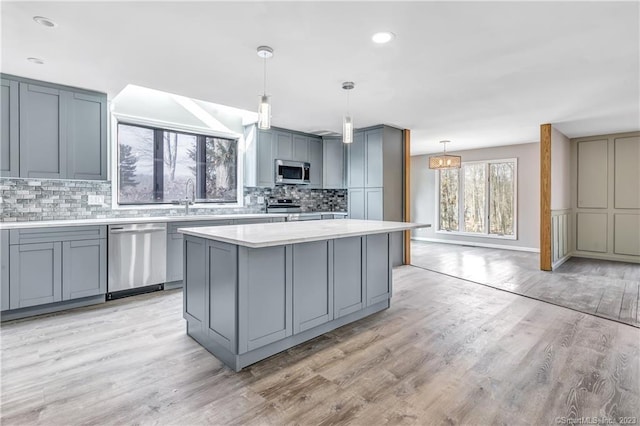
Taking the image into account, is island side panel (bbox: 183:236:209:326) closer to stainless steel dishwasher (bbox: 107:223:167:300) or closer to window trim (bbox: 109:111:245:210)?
stainless steel dishwasher (bbox: 107:223:167:300)

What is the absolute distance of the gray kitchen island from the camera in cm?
218

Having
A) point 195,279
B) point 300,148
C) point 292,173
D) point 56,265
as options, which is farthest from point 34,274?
point 300,148

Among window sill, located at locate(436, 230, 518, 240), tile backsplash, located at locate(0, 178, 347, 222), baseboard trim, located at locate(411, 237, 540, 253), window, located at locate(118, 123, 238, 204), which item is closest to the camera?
tile backsplash, located at locate(0, 178, 347, 222)

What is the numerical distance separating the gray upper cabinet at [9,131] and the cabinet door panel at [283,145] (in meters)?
3.27

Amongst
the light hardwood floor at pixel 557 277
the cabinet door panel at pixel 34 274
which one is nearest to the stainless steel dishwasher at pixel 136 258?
the cabinet door panel at pixel 34 274

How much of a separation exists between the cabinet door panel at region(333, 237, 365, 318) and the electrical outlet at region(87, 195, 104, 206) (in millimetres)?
3047

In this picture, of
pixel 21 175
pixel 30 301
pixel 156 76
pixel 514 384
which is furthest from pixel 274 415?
pixel 21 175

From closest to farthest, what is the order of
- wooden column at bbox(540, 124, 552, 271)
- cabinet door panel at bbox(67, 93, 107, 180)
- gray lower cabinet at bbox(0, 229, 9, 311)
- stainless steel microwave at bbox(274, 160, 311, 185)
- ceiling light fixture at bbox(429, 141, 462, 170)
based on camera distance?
1. gray lower cabinet at bbox(0, 229, 9, 311)
2. cabinet door panel at bbox(67, 93, 107, 180)
3. wooden column at bbox(540, 124, 552, 271)
4. stainless steel microwave at bbox(274, 160, 311, 185)
5. ceiling light fixture at bbox(429, 141, 462, 170)

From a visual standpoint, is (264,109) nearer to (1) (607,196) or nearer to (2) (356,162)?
(2) (356,162)

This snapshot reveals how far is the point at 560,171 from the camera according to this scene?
5.73m

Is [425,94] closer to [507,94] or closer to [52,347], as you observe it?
[507,94]

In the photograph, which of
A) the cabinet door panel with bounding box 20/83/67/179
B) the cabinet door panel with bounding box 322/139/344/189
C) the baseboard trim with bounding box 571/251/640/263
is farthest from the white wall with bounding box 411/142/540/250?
the cabinet door panel with bounding box 20/83/67/179

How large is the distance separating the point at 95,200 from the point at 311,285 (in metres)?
3.02

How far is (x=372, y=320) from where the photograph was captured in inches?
123
